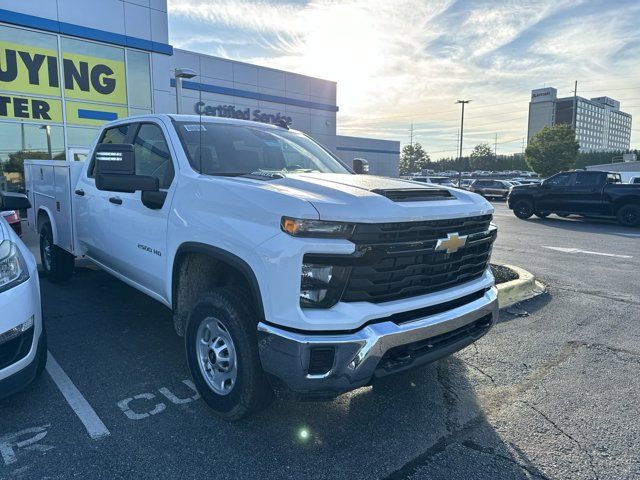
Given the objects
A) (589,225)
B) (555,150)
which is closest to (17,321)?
(589,225)

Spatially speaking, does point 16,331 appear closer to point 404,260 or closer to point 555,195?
point 404,260

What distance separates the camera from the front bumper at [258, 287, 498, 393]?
239 cm

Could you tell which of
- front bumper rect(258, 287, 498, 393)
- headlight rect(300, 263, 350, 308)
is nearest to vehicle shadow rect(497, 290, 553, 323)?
front bumper rect(258, 287, 498, 393)

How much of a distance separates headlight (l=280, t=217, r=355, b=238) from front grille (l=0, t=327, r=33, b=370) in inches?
69.9

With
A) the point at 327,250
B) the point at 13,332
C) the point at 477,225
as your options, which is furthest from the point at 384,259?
the point at 13,332

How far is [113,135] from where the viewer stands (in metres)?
4.85

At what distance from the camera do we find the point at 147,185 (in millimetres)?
3330

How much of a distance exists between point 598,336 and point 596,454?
2.27 metres

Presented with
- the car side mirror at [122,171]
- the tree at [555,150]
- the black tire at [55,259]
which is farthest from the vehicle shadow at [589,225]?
the tree at [555,150]

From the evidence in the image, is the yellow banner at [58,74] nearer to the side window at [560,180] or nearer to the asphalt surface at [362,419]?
the asphalt surface at [362,419]

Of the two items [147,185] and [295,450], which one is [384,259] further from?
[147,185]

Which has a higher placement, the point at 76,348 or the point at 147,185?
the point at 147,185

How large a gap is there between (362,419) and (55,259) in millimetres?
4625

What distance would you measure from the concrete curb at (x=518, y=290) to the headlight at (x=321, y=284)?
3.59m
